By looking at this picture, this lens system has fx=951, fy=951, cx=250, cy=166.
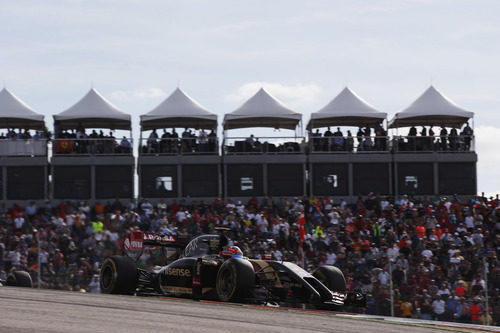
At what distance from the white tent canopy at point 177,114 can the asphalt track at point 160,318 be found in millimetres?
20161

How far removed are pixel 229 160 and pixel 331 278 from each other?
19.6 m

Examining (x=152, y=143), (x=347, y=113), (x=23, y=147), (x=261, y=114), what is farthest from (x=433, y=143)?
(x=23, y=147)

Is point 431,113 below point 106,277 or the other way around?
the other way around

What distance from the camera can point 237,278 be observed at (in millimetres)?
16453

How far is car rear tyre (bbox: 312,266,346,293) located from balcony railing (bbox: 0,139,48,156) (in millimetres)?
21131

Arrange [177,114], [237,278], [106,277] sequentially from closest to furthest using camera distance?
[237,278], [106,277], [177,114]

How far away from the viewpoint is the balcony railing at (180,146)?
1442 inches

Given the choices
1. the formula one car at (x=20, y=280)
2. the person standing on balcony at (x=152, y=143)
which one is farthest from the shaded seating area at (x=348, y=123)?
the formula one car at (x=20, y=280)

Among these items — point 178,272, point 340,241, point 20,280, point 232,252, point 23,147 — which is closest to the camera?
point 232,252

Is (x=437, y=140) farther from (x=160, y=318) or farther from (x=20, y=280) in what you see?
(x=160, y=318)

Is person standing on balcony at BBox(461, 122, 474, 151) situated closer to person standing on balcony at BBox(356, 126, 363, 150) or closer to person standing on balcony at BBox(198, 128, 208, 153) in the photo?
person standing on balcony at BBox(356, 126, 363, 150)

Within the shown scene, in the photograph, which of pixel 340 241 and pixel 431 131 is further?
pixel 431 131

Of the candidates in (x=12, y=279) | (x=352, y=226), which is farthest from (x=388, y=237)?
(x=12, y=279)

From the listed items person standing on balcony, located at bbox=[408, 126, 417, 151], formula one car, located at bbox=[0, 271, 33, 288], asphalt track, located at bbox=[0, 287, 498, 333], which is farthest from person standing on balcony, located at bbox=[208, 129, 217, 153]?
asphalt track, located at bbox=[0, 287, 498, 333]
